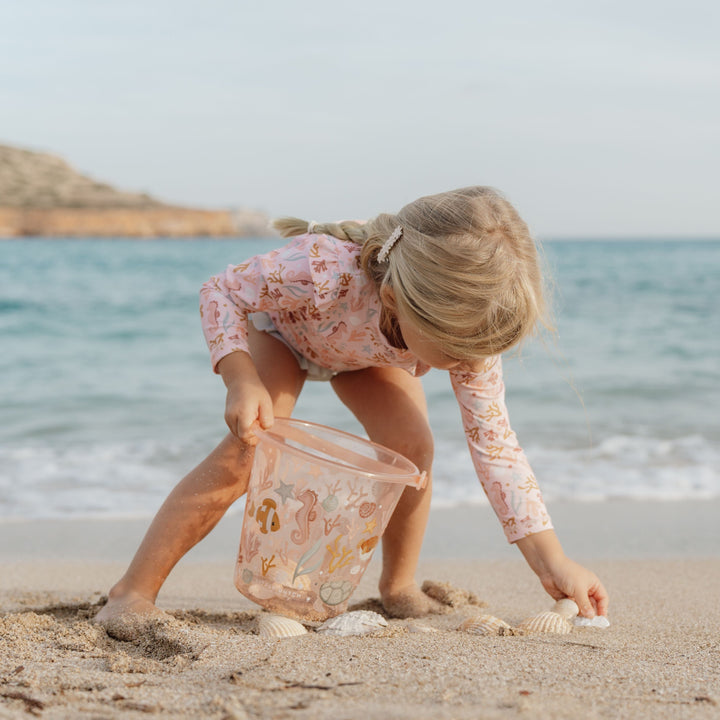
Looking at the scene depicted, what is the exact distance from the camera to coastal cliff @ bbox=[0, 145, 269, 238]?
41.1 meters

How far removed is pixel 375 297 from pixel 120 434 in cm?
283

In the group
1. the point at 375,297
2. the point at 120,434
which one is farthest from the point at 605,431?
the point at 375,297

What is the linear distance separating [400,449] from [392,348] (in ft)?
0.96

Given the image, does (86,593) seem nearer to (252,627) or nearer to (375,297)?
(252,627)

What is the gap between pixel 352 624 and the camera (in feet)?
5.57

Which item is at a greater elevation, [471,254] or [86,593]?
[471,254]

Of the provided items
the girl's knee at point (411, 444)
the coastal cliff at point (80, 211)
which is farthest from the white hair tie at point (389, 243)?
the coastal cliff at point (80, 211)

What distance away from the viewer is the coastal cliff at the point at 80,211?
4112cm

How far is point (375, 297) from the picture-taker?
6.30 ft

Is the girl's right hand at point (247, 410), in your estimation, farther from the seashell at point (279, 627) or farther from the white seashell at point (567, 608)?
the white seashell at point (567, 608)

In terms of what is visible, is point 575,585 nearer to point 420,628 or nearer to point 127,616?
point 420,628

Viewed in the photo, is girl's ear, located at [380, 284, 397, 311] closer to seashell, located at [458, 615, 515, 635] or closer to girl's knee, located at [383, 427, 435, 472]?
girl's knee, located at [383, 427, 435, 472]

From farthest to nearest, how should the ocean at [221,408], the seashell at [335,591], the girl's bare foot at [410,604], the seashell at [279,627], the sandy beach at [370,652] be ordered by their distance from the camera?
the ocean at [221,408]
the girl's bare foot at [410,604]
the seashell at [335,591]
the seashell at [279,627]
the sandy beach at [370,652]

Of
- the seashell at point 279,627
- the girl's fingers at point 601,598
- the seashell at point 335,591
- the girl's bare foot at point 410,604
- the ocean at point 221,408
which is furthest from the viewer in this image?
the ocean at point 221,408
